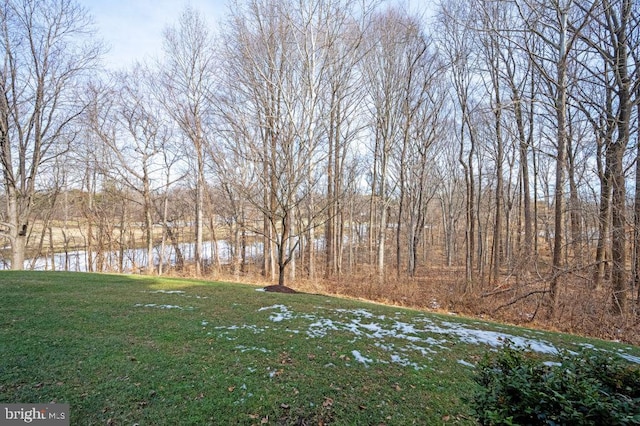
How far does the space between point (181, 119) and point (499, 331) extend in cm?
1492

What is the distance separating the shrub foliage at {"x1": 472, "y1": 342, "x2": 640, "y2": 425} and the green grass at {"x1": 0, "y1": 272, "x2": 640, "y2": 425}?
3.67 feet

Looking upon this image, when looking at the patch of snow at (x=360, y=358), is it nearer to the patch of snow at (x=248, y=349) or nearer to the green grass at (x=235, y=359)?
the green grass at (x=235, y=359)

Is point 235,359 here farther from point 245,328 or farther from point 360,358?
point 360,358

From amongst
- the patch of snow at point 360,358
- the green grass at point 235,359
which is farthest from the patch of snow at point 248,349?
the patch of snow at point 360,358

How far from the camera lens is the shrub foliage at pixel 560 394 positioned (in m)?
1.22

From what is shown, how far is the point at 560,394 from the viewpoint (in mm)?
1324

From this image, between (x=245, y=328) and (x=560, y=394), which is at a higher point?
(x=560, y=394)

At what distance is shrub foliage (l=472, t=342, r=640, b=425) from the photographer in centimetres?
122

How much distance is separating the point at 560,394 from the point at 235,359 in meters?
3.04

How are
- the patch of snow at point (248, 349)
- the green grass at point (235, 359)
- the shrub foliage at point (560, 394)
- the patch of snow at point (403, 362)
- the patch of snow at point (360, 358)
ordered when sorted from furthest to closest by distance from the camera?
1. the patch of snow at point (248, 349)
2. the patch of snow at point (360, 358)
3. the patch of snow at point (403, 362)
4. the green grass at point (235, 359)
5. the shrub foliage at point (560, 394)

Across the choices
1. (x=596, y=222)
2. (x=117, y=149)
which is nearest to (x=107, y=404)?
(x=596, y=222)

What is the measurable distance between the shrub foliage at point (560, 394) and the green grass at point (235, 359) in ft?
3.67

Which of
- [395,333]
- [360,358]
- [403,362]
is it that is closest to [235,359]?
[360,358]

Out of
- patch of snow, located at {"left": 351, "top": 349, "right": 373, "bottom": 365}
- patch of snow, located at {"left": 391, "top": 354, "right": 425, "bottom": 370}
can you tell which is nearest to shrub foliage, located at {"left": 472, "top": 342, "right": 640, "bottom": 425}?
patch of snow, located at {"left": 391, "top": 354, "right": 425, "bottom": 370}
